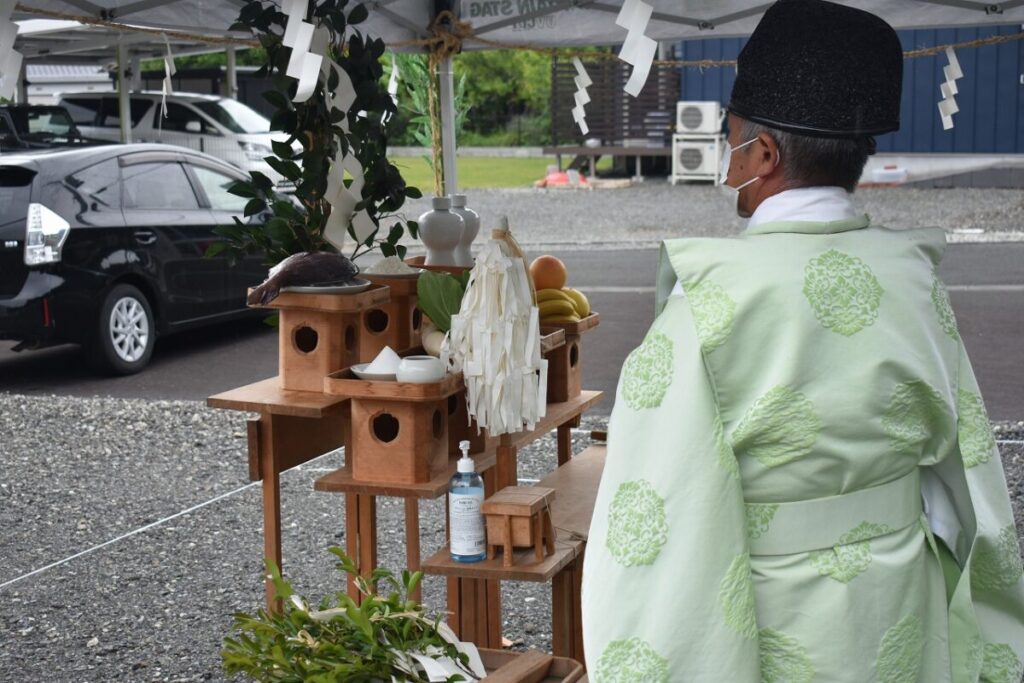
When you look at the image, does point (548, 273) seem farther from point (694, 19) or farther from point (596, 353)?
point (596, 353)

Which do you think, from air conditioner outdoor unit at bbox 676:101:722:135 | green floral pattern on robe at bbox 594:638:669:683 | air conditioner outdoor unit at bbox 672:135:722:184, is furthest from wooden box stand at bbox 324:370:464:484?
air conditioner outdoor unit at bbox 672:135:722:184

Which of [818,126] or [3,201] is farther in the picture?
[3,201]

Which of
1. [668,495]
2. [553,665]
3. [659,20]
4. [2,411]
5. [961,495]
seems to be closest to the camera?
[668,495]

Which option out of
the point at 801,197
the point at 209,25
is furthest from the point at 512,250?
the point at 209,25

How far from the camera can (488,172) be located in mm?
26656

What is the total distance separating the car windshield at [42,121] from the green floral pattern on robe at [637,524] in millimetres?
13570

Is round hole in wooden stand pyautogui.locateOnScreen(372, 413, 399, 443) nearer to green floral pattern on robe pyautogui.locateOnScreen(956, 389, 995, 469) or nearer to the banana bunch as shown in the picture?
the banana bunch

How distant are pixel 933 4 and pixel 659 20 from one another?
1097mm

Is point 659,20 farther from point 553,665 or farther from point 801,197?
point 801,197

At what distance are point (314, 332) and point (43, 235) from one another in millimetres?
5303

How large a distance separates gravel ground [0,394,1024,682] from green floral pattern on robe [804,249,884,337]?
2644 millimetres

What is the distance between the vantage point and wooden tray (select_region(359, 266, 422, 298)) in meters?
3.33

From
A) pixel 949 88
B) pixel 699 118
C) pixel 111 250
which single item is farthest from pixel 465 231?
pixel 699 118

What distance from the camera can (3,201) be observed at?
7.92 m
